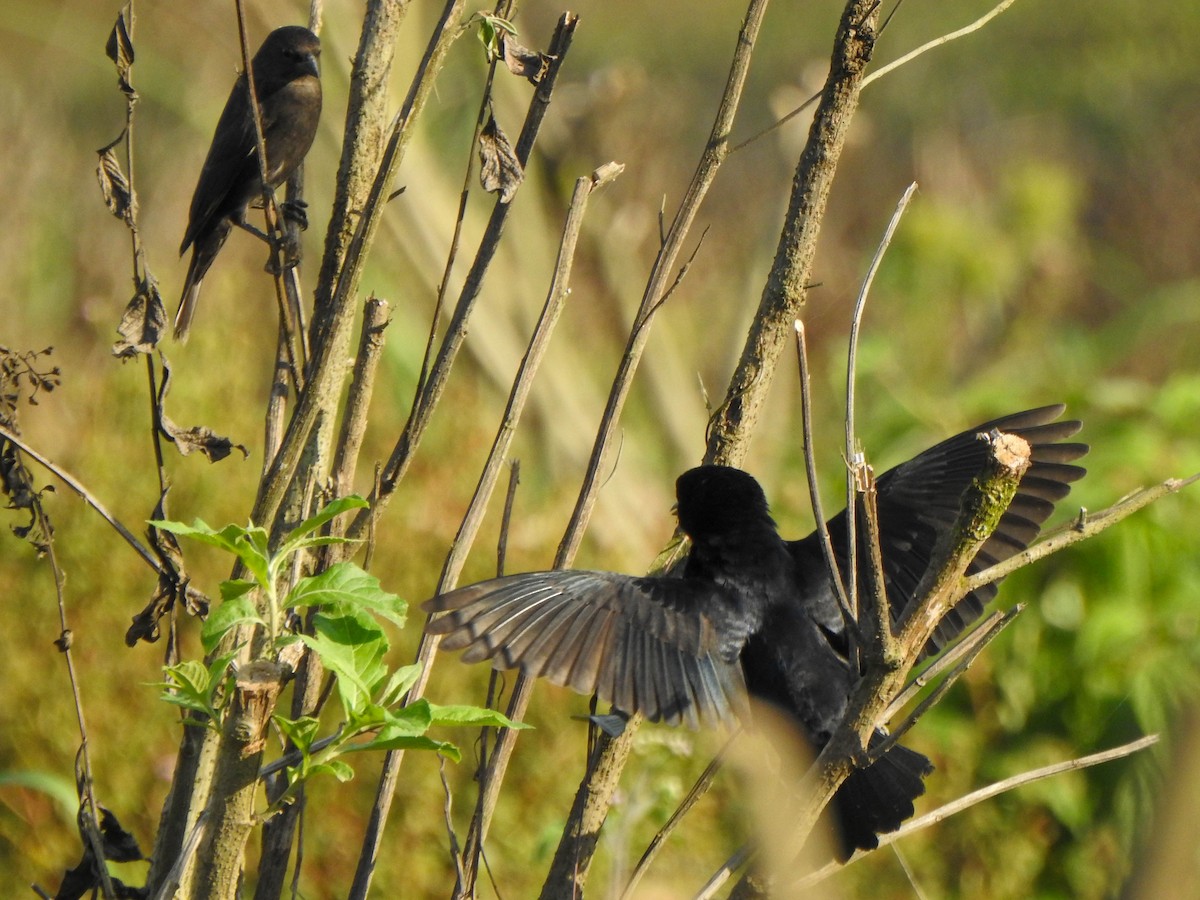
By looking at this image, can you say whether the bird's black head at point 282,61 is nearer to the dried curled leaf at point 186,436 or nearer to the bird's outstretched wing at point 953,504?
the bird's outstretched wing at point 953,504

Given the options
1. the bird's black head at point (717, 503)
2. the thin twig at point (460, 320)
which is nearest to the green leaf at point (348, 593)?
the thin twig at point (460, 320)

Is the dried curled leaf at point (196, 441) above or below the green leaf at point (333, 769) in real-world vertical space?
above

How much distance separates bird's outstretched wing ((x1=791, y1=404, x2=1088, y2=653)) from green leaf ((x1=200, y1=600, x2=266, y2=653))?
1319 mm

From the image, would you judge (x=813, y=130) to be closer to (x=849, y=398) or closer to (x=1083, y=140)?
(x=849, y=398)

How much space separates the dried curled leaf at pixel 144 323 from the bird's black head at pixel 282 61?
205cm

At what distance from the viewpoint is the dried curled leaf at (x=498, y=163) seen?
67.3 inches

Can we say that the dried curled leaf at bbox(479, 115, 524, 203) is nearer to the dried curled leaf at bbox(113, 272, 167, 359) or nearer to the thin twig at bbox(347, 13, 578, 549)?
the thin twig at bbox(347, 13, 578, 549)

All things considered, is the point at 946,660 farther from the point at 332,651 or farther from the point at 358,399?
the point at 358,399

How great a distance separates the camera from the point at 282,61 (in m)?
3.76

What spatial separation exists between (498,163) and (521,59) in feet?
0.43

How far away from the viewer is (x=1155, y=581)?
445 cm

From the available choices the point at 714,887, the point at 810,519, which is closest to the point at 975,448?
the point at 714,887

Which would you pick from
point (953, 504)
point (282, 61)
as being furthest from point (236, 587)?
point (282, 61)

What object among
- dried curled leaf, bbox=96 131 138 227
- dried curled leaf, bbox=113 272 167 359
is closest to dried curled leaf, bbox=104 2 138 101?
dried curled leaf, bbox=96 131 138 227
